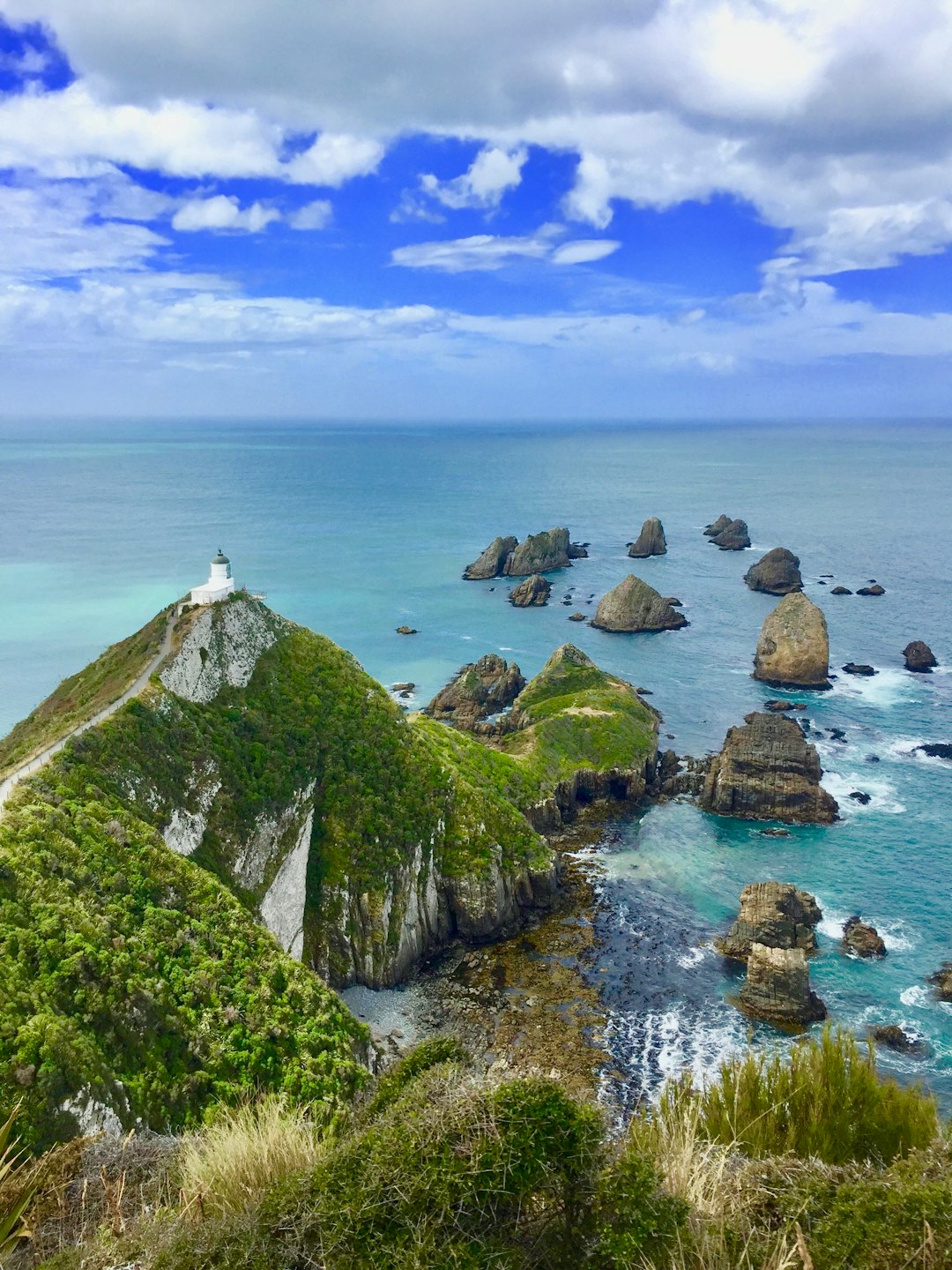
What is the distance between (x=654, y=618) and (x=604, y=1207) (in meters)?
87.1

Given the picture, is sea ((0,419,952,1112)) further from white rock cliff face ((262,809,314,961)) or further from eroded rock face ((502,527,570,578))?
white rock cliff face ((262,809,314,961))

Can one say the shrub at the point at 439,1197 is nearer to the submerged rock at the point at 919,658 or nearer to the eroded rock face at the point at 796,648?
the eroded rock face at the point at 796,648

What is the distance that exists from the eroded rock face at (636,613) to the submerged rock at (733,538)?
1996 inches

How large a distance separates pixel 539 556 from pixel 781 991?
97.5 m

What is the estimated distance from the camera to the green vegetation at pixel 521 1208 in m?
13.5

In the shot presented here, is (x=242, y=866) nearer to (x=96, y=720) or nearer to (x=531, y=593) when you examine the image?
(x=96, y=720)

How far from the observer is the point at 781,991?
37531mm

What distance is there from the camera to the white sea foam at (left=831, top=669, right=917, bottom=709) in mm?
76062

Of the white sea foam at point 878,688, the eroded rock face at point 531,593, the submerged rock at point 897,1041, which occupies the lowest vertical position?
the submerged rock at point 897,1041

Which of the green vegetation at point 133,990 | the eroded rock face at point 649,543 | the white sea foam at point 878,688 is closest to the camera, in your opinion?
the green vegetation at point 133,990

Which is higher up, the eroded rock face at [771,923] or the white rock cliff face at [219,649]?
the white rock cliff face at [219,649]

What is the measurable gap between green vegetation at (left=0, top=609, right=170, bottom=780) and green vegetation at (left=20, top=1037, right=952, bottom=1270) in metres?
24.2

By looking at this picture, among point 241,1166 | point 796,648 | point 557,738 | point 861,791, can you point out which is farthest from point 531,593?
point 241,1166

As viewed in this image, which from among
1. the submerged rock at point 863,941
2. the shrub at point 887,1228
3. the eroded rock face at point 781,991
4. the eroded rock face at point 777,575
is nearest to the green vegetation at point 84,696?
the eroded rock face at point 781,991
